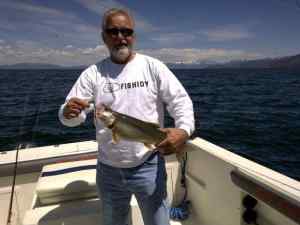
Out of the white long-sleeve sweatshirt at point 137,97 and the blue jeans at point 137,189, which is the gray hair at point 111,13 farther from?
the blue jeans at point 137,189

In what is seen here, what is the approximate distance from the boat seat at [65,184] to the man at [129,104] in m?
1.14

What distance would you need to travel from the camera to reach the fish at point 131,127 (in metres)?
2.49

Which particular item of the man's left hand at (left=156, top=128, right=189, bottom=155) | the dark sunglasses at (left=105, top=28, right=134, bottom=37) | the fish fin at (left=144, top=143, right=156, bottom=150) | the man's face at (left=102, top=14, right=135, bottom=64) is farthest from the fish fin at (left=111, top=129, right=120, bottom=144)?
the dark sunglasses at (left=105, top=28, right=134, bottom=37)

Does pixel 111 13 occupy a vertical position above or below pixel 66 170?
above

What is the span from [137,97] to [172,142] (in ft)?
1.59

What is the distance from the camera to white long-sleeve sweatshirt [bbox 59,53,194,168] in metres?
2.63

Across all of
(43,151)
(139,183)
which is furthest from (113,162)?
(43,151)

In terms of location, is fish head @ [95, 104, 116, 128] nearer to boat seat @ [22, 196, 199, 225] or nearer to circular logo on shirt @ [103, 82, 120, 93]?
circular logo on shirt @ [103, 82, 120, 93]

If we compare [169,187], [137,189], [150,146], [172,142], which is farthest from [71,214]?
[172,142]

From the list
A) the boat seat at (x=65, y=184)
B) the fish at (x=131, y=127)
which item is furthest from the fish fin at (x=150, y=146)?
the boat seat at (x=65, y=184)

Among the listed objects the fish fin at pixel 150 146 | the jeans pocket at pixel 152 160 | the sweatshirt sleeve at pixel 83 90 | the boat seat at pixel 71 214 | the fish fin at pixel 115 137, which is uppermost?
the sweatshirt sleeve at pixel 83 90

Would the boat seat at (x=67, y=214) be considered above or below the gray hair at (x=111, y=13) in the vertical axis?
below

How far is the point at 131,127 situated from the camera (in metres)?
2.49

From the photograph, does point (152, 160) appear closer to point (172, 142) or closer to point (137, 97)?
A: point (172, 142)
